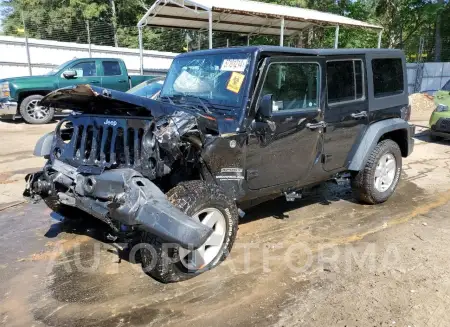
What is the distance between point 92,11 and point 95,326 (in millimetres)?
27356

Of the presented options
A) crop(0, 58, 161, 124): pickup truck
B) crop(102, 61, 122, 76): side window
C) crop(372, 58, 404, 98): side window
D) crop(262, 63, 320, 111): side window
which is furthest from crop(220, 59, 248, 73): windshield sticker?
crop(102, 61, 122, 76): side window

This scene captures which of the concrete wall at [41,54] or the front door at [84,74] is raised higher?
the concrete wall at [41,54]

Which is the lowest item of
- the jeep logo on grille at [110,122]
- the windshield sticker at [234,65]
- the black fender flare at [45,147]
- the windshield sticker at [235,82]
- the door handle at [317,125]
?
the black fender flare at [45,147]

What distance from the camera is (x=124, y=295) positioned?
317cm

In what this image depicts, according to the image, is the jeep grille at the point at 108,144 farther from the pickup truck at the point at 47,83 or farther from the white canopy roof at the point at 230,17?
the white canopy roof at the point at 230,17

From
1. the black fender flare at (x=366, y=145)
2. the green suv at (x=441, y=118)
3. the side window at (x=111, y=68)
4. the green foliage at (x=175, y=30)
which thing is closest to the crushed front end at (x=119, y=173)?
the black fender flare at (x=366, y=145)

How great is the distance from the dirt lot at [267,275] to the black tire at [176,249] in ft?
0.39

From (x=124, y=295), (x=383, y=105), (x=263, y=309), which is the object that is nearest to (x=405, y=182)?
(x=383, y=105)

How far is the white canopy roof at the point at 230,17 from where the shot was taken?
12.1 meters

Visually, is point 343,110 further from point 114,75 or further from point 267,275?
point 114,75

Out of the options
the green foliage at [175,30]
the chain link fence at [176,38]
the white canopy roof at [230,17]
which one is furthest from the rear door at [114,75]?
the green foliage at [175,30]

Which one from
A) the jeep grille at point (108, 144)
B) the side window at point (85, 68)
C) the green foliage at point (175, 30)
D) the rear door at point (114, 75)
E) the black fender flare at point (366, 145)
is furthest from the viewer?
the green foliage at point (175, 30)

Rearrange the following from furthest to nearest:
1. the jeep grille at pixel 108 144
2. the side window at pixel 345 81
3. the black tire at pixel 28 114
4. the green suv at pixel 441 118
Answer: the black tire at pixel 28 114 → the green suv at pixel 441 118 → the side window at pixel 345 81 → the jeep grille at pixel 108 144

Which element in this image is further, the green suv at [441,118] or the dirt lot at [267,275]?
the green suv at [441,118]
